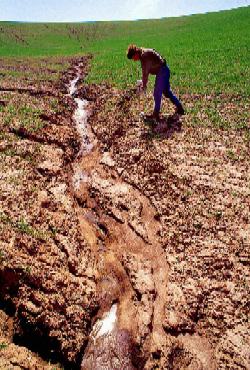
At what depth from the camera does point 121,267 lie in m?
7.85

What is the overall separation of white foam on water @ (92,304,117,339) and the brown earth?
6cm

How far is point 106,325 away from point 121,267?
1.24 meters

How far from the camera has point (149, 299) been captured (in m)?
7.15

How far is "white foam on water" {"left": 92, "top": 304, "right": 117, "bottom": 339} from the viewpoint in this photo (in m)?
6.83

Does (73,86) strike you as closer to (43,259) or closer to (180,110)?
(180,110)

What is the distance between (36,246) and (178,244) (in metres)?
2.73

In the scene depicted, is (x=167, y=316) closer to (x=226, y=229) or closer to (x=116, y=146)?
(x=226, y=229)

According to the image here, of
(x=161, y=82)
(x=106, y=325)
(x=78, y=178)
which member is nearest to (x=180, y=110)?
(x=161, y=82)

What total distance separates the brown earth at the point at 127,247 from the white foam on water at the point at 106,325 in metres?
0.06

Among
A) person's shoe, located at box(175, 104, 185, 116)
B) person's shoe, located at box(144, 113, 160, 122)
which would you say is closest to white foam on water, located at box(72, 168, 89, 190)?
person's shoe, located at box(144, 113, 160, 122)

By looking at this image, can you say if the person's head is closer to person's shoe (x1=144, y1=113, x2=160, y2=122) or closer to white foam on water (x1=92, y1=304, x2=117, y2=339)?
person's shoe (x1=144, y1=113, x2=160, y2=122)

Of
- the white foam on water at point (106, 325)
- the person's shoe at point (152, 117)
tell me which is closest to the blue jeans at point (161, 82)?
the person's shoe at point (152, 117)

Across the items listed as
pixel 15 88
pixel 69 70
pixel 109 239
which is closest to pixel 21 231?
pixel 109 239

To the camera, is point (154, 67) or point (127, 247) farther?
point (154, 67)
